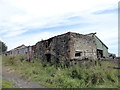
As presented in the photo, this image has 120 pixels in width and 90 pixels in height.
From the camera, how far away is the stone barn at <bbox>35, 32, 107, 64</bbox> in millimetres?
17250

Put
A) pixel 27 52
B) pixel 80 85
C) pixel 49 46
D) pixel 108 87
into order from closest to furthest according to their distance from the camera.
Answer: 1. pixel 108 87
2. pixel 80 85
3. pixel 49 46
4. pixel 27 52

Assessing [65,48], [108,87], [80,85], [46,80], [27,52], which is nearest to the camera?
[108,87]

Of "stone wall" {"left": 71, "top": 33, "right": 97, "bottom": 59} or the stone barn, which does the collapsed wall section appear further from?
"stone wall" {"left": 71, "top": 33, "right": 97, "bottom": 59}

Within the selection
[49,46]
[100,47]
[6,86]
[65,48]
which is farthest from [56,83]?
[100,47]

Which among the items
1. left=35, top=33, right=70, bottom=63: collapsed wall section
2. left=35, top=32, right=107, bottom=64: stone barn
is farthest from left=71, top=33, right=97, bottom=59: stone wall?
left=35, top=33, right=70, bottom=63: collapsed wall section

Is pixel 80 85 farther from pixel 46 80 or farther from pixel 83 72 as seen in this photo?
pixel 46 80

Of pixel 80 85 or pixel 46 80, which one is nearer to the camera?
pixel 80 85

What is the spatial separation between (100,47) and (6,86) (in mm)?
17258

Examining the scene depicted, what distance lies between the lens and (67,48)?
17.4 metres

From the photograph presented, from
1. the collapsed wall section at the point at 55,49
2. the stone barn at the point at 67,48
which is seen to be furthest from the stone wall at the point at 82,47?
the collapsed wall section at the point at 55,49

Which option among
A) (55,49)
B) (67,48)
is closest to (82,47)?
(67,48)

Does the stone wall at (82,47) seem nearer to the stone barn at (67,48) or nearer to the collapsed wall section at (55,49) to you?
the stone barn at (67,48)

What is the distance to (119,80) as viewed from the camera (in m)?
12.0

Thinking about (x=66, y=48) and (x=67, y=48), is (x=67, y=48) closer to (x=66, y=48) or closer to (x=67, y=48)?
(x=67, y=48)
